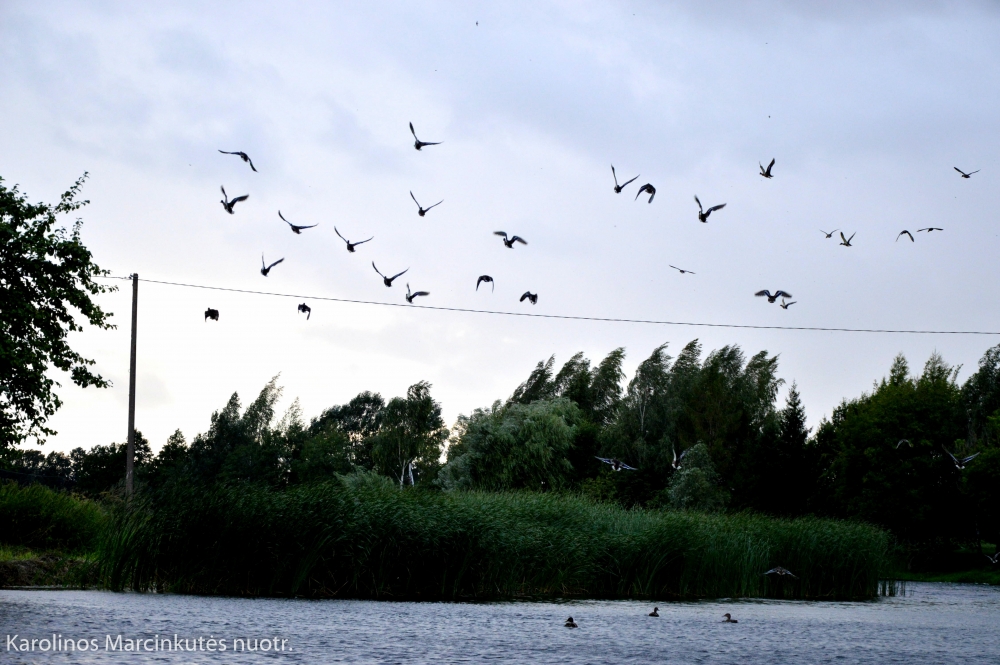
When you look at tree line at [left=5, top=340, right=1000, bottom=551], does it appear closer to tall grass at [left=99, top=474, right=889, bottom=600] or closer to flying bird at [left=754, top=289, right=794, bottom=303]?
tall grass at [left=99, top=474, right=889, bottom=600]

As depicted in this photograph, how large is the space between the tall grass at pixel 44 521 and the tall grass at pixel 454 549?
8.23 meters

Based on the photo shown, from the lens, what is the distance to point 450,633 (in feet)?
51.4

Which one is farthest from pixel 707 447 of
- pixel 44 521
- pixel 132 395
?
pixel 44 521

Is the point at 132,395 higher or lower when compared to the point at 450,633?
higher

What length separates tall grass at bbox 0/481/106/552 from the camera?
2848 centimetres

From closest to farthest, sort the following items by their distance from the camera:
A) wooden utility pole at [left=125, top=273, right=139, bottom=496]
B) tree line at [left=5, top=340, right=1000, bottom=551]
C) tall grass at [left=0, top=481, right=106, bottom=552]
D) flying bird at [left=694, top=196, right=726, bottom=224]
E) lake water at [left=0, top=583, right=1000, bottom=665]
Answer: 1. lake water at [left=0, top=583, right=1000, bottom=665]
2. flying bird at [left=694, top=196, right=726, bottom=224]
3. tall grass at [left=0, top=481, right=106, bottom=552]
4. wooden utility pole at [left=125, top=273, right=139, bottom=496]
5. tree line at [left=5, top=340, right=1000, bottom=551]

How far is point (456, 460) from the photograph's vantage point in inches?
2251

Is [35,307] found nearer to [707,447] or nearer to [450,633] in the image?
[450,633]

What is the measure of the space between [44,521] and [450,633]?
1786 centimetres

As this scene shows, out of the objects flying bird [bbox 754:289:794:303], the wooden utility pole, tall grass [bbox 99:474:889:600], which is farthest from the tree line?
flying bird [bbox 754:289:794:303]

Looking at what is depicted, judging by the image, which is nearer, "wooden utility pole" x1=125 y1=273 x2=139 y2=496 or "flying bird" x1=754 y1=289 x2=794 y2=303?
"flying bird" x1=754 y1=289 x2=794 y2=303

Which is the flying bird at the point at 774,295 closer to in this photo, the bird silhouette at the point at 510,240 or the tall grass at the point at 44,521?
the bird silhouette at the point at 510,240

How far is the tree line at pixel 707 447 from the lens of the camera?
191ft

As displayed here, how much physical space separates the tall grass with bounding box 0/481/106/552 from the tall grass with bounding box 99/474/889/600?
823 centimetres
